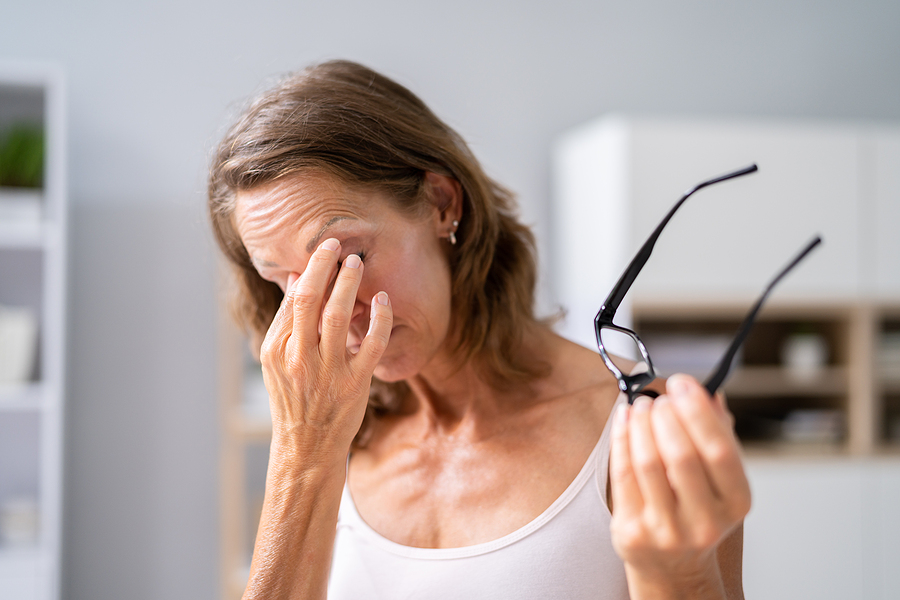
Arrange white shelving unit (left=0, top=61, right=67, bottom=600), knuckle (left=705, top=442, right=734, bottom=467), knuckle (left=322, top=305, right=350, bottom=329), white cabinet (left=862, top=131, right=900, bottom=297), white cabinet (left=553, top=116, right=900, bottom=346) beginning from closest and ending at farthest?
knuckle (left=705, top=442, right=734, bottom=467), knuckle (left=322, top=305, right=350, bottom=329), white shelving unit (left=0, top=61, right=67, bottom=600), white cabinet (left=553, top=116, right=900, bottom=346), white cabinet (left=862, top=131, right=900, bottom=297)

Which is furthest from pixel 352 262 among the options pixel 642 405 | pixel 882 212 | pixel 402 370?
pixel 882 212

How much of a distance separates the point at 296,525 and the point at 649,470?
0.46 metres

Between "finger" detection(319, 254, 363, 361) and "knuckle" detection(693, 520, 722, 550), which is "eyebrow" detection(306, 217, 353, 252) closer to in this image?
"finger" detection(319, 254, 363, 361)

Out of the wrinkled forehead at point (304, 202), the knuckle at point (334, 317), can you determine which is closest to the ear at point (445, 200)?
the wrinkled forehead at point (304, 202)

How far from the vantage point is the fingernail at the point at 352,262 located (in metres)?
0.79

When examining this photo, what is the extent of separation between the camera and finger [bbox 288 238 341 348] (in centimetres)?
78

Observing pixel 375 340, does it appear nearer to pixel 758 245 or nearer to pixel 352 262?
pixel 352 262

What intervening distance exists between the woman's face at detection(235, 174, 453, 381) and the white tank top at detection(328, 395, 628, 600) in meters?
0.24

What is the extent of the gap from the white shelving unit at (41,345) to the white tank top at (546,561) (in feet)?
5.50

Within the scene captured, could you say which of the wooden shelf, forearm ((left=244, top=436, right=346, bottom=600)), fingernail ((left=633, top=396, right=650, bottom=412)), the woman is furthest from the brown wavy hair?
the wooden shelf

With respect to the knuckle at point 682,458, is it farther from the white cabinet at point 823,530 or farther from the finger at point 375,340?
the white cabinet at point 823,530

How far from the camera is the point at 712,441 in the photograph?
46 cm

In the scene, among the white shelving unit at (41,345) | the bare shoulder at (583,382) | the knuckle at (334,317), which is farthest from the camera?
the white shelving unit at (41,345)

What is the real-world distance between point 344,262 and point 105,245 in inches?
79.5
